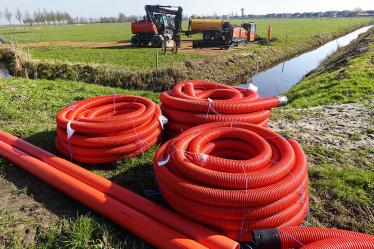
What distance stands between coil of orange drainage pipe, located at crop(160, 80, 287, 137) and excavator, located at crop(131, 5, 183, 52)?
1773 cm

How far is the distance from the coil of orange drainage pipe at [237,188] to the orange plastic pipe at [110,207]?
0.46 meters

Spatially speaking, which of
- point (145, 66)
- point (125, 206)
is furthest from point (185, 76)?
point (125, 206)

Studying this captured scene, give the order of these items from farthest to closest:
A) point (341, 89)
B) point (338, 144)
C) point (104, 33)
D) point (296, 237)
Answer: point (104, 33), point (341, 89), point (338, 144), point (296, 237)

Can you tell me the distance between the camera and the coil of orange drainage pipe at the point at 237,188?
12.6 ft

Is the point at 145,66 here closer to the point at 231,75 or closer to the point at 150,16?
the point at 231,75

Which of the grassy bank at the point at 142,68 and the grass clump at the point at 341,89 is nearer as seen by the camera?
the grass clump at the point at 341,89

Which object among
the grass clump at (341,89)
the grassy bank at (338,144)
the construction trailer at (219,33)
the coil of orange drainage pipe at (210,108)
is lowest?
the grassy bank at (338,144)

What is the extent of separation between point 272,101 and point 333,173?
1.87 meters

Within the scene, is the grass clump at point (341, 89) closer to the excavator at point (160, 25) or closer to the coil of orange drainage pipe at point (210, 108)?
the coil of orange drainage pipe at point (210, 108)

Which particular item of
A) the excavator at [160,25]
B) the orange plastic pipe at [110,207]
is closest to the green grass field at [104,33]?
the excavator at [160,25]

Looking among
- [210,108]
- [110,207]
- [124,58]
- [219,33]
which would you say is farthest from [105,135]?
[219,33]

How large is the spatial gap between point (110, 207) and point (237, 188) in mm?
1622

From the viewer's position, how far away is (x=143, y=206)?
164 inches

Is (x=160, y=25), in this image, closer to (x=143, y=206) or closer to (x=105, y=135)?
(x=105, y=135)
